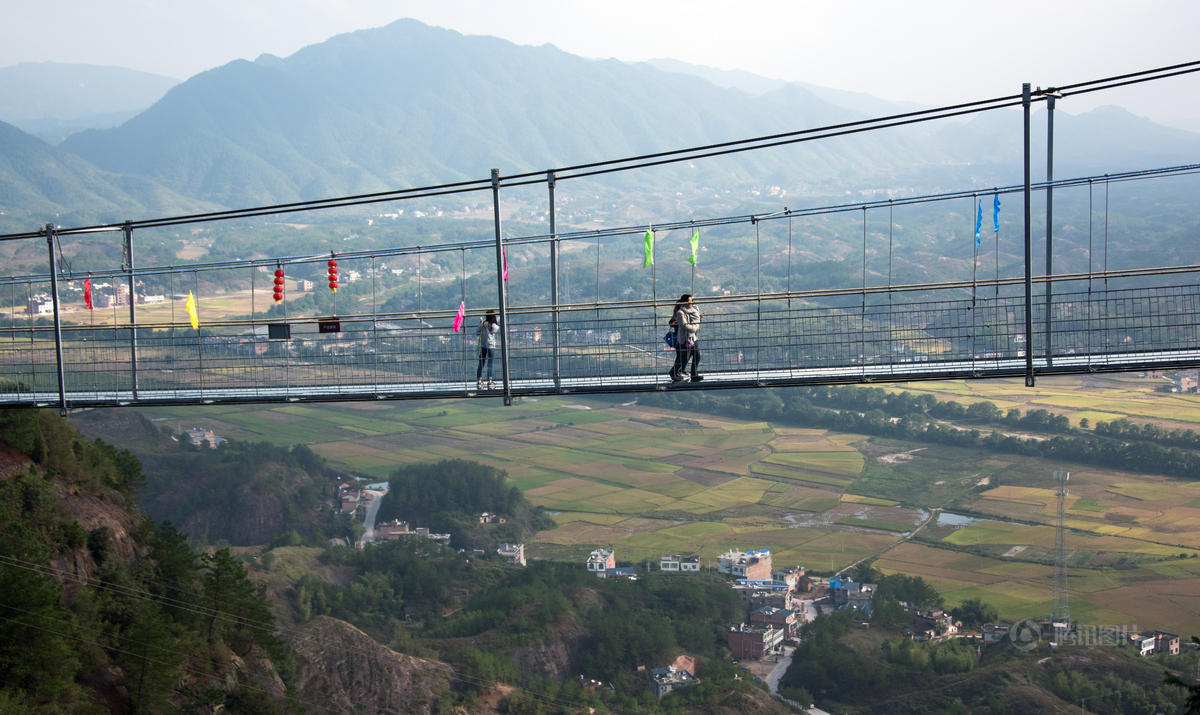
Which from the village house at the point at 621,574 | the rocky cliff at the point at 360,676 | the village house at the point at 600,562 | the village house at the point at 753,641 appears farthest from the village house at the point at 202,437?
the village house at the point at 753,641

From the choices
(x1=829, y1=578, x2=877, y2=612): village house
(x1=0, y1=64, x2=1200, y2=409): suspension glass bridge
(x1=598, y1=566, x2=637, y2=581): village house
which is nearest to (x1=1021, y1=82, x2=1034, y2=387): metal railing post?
(x1=0, y1=64, x2=1200, y2=409): suspension glass bridge

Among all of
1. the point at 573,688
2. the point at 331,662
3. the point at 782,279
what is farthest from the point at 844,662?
the point at 782,279

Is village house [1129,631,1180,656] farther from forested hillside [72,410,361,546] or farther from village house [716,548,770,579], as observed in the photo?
forested hillside [72,410,361,546]

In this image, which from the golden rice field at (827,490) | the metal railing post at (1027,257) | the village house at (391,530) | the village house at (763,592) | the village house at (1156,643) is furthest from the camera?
the village house at (391,530)

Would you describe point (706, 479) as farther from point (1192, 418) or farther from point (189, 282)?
point (189, 282)

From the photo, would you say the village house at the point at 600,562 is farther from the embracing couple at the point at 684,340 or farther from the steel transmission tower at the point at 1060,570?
the embracing couple at the point at 684,340

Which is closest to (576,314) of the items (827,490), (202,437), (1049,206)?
(827,490)
